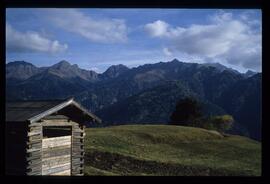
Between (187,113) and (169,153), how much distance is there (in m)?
27.6

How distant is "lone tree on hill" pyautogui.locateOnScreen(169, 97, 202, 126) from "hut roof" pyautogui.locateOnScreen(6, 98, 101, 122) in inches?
2032

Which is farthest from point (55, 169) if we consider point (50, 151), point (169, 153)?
point (169, 153)

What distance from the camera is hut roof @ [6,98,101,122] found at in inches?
505

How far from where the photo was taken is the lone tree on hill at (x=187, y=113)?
217ft

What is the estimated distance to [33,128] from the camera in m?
13.3

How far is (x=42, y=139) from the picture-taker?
14180mm

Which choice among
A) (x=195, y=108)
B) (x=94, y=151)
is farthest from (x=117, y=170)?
(x=195, y=108)

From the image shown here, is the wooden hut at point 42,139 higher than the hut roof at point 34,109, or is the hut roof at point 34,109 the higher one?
the hut roof at point 34,109

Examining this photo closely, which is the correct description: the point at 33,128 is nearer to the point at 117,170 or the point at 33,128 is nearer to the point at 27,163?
the point at 27,163

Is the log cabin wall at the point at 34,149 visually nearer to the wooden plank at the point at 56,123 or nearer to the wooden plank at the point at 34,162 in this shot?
the wooden plank at the point at 34,162

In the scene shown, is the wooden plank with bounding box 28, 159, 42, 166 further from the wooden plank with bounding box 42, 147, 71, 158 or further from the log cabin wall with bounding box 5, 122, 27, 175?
the wooden plank with bounding box 42, 147, 71, 158

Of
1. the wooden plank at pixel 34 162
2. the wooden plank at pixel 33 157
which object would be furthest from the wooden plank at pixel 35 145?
the wooden plank at pixel 34 162

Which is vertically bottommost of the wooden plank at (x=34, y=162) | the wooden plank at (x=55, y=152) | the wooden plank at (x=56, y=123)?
the wooden plank at (x=34, y=162)

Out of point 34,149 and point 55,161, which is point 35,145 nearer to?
point 34,149
